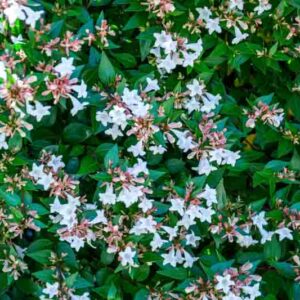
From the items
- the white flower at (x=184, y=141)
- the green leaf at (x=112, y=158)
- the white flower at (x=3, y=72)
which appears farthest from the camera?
the white flower at (x=184, y=141)

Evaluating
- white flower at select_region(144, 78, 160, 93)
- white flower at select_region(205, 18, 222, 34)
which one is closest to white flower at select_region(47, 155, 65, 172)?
white flower at select_region(144, 78, 160, 93)

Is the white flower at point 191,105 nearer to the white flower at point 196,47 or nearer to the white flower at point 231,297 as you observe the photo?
the white flower at point 196,47

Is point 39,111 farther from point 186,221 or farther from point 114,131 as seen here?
point 186,221

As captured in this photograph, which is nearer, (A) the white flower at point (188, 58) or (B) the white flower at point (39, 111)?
(B) the white flower at point (39, 111)

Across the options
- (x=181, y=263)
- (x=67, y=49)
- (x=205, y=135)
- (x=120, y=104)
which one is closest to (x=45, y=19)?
(x=67, y=49)

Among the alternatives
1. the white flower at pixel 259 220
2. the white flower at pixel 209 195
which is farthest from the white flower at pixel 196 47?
the white flower at pixel 259 220

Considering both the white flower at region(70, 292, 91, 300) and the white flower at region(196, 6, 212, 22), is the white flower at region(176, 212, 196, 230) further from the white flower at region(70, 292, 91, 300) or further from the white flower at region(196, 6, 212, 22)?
the white flower at region(196, 6, 212, 22)

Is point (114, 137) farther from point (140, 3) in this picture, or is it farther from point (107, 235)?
point (140, 3)
